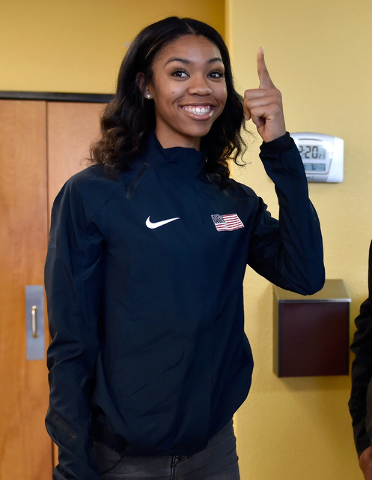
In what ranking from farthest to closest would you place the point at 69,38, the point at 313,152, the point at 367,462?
the point at 69,38
the point at 313,152
the point at 367,462

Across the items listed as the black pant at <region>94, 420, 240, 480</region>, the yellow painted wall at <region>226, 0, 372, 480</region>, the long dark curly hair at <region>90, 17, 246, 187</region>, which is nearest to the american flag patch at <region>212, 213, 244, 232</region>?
the long dark curly hair at <region>90, 17, 246, 187</region>

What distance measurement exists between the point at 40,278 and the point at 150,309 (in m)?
1.59

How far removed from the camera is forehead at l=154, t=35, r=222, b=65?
1206mm

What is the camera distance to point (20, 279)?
2.52 metres

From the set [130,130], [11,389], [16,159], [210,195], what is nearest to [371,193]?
[210,195]

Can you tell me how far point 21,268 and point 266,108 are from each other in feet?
5.70

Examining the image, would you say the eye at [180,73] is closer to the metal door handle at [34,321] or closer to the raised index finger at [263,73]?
the raised index finger at [263,73]

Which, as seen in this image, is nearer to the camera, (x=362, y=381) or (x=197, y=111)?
(x=197, y=111)

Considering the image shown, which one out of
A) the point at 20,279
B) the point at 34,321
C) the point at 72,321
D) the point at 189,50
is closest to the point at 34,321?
the point at 34,321

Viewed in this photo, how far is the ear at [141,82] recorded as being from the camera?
1295mm

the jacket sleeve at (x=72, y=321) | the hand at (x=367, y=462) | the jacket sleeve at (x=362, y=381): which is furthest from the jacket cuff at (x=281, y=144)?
the hand at (x=367, y=462)

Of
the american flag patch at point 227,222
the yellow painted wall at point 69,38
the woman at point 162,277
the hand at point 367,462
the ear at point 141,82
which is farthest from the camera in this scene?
the yellow painted wall at point 69,38

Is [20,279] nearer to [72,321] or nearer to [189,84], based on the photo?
[72,321]

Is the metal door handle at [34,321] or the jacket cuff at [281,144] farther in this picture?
the metal door handle at [34,321]
